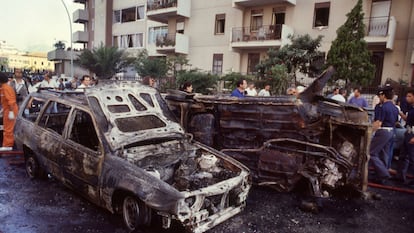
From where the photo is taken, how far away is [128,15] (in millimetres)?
29531

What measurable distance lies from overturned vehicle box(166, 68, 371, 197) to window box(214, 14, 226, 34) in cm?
1660

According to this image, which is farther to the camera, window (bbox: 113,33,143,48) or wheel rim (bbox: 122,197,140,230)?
window (bbox: 113,33,143,48)

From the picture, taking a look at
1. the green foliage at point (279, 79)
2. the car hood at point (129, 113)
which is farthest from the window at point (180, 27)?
the car hood at point (129, 113)

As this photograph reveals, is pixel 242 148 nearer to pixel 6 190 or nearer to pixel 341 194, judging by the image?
pixel 341 194

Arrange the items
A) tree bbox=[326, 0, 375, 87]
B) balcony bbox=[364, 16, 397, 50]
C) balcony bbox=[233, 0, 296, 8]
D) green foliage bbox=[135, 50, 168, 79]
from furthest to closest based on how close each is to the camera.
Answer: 1. green foliage bbox=[135, 50, 168, 79]
2. balcony bbox=[233, 0, 296, 8]
3. balcony bbox=[364, 16, 397, 50]
4. tree bbox=[326, 0, 375, 87]

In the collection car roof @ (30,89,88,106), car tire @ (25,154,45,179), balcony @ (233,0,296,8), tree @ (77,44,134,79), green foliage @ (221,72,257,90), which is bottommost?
car tire @ (25,154,45,179)

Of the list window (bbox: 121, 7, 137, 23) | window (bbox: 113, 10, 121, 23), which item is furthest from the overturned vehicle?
window (bbox: 113, 10, 121, 23)

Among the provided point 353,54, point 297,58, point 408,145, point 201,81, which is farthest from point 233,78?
point 408,145

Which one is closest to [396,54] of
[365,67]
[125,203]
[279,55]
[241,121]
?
[365,67]

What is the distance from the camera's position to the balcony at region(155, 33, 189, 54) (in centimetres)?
2167

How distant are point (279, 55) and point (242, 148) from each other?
10757 mm

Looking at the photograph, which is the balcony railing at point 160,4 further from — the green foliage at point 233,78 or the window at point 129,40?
the green foliage at point 233,78

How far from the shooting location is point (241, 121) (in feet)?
16.9

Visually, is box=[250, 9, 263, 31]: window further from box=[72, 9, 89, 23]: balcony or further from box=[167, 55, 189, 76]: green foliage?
box=[72, 9, 89, 23]: balcony
